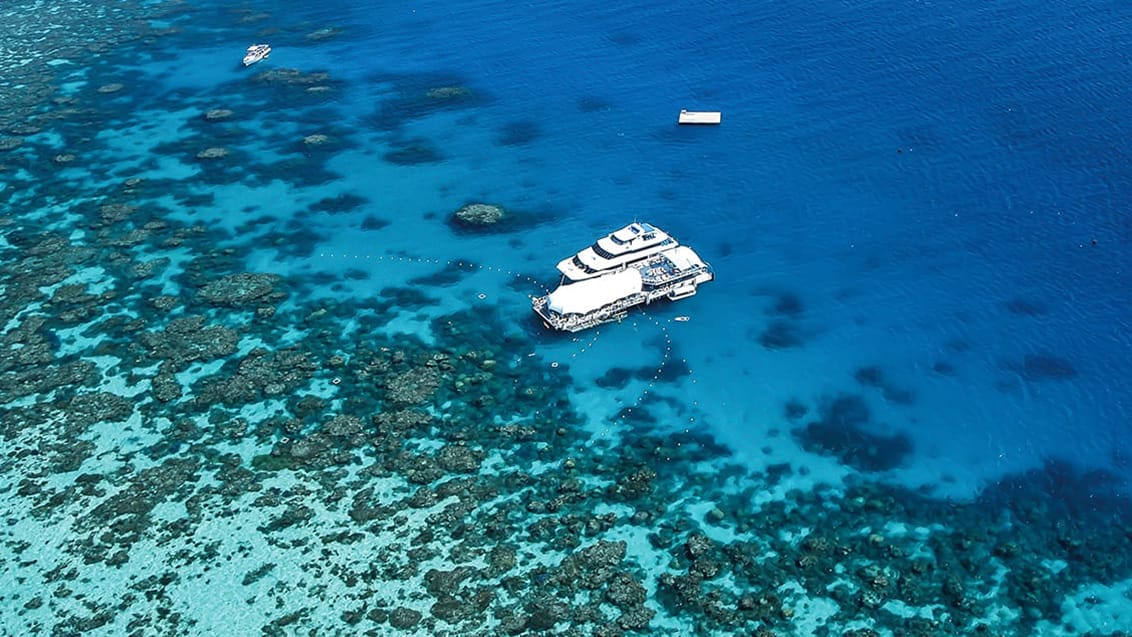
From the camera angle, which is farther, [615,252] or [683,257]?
[683,257]

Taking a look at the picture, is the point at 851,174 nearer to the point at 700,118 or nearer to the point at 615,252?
the point at 700,118

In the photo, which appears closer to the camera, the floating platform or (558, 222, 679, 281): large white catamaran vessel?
(558, 222, 679, 281): large white catamaran vessel

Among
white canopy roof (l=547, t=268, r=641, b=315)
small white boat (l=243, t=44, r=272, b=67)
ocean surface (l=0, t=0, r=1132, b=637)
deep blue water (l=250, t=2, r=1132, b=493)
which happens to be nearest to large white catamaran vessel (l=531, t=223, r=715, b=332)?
white canopy roof (l=547, t=268, r=641, b=315)

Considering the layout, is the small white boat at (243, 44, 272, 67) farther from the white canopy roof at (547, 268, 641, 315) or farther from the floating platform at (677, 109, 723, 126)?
the white canopy roof at (547, 268, 641, 315)

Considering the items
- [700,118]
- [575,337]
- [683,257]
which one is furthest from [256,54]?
[575,337]

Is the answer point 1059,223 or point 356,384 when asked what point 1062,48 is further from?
point 356,384

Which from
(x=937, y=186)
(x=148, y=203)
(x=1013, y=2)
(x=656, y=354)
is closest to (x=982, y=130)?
(x=937, y=186)

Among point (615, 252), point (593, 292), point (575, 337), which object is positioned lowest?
point (575, 337)
